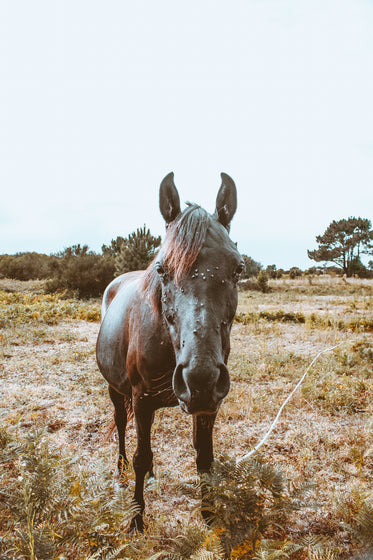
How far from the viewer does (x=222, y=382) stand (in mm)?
1545

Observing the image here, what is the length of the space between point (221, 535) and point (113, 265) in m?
16.9

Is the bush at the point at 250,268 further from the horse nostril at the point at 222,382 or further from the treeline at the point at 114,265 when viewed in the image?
the horse nostril at the point at 222,382

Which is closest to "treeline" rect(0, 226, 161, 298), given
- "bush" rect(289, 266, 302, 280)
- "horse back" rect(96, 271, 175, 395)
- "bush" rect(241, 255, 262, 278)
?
"bush" rect(241, 255, 262, 278)

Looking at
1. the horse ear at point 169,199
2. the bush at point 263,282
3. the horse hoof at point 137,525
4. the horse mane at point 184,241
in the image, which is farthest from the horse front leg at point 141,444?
the bush at point 263,282

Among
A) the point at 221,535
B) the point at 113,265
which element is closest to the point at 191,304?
the point at 221,535

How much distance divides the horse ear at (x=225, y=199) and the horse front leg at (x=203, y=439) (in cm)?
134

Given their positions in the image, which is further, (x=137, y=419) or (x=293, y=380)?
(x=293, y=380)

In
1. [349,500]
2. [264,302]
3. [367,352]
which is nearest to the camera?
[349,500]

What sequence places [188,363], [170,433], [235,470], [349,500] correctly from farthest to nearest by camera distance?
[170,433], [349,500], [235,470], [188,363]

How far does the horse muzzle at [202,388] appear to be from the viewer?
1.44m

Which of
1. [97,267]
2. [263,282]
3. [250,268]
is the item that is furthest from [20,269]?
[250,268]

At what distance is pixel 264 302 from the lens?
1667 centimetres

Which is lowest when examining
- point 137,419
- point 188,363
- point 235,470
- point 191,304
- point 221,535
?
point 221,535

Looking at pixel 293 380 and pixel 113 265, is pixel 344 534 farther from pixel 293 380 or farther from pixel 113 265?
pixel 113 265
